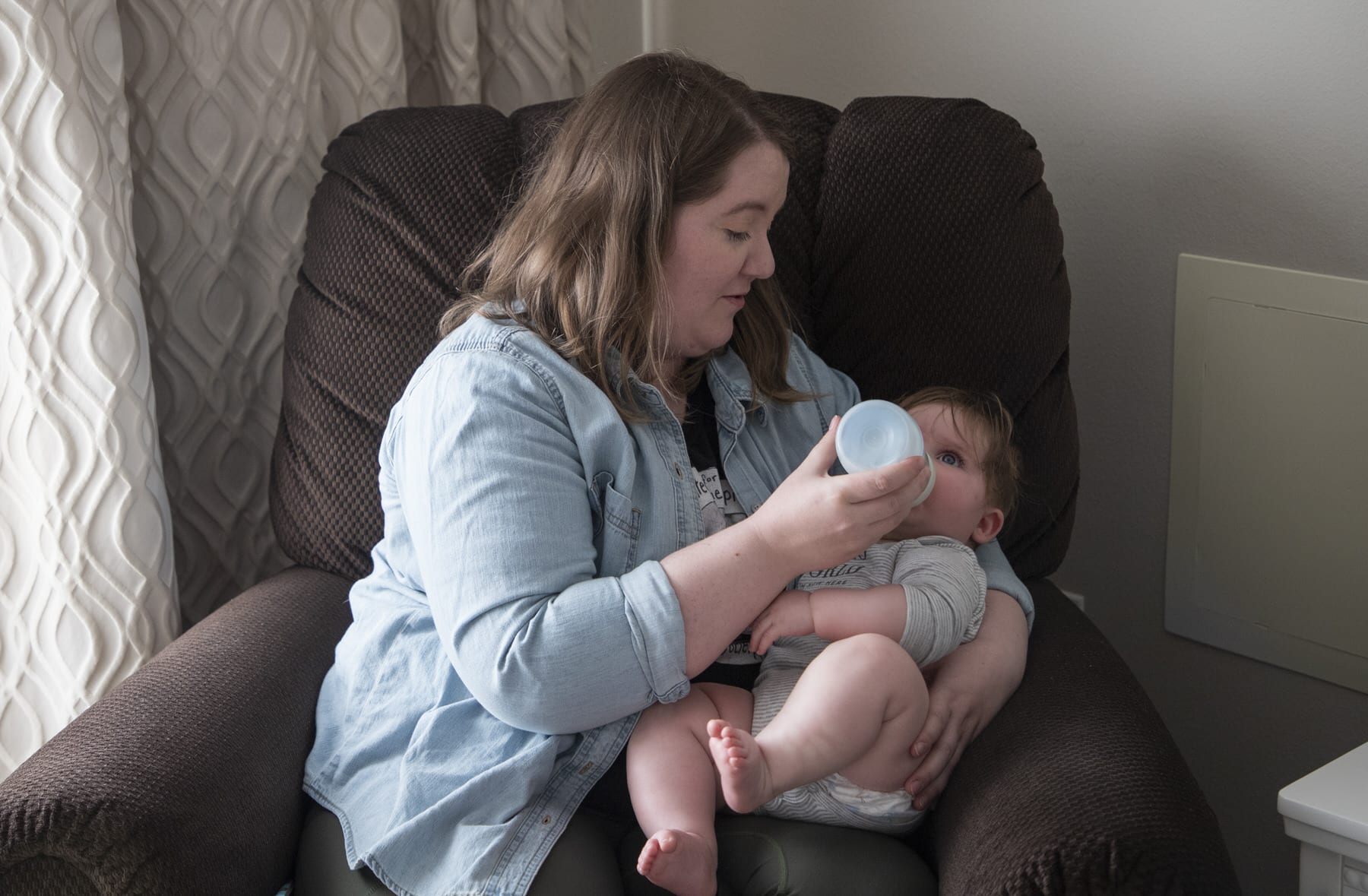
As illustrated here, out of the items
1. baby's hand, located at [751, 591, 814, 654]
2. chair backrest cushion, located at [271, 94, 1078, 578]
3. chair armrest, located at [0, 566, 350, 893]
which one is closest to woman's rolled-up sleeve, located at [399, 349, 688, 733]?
baby's hand, located at [751, 591, 814, 654]

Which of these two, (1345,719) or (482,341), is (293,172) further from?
(1345,719)

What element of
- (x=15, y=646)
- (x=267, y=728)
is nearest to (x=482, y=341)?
(x=267, y=728)

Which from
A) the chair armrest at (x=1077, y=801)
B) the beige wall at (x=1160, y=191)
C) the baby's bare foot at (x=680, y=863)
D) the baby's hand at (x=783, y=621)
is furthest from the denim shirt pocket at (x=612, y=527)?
the beige wall at (x=1160, y=191)

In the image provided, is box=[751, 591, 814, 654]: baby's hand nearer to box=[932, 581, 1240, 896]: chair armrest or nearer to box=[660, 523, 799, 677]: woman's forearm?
box=[660, 523, 799, 677]: woman's forearm

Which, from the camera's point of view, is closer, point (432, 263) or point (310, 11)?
point (432, 263)

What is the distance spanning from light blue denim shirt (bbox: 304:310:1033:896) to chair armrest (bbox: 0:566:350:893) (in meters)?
0.05

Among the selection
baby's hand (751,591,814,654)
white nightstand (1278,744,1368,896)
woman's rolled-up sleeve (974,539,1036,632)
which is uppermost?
baby's hand (751,591,814,654)

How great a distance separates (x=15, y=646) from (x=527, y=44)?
1070 mm

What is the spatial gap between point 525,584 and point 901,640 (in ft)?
1.21

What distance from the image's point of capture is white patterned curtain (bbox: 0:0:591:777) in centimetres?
136

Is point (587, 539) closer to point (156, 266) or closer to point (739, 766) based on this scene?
point (739, 766)

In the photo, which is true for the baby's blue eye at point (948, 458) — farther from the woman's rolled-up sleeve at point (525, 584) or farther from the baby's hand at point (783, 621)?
the woman's rolled-up sleeve at point (525, 584)

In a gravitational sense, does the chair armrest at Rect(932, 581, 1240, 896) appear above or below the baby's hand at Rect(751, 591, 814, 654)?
below

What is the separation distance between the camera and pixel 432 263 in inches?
58.4
